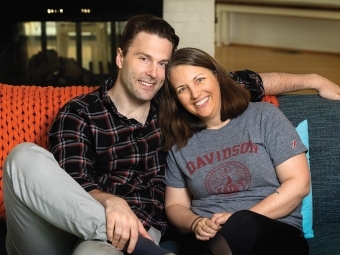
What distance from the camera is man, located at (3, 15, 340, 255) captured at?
1.60 meters

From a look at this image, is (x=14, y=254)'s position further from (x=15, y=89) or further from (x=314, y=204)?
(x=314, y=204)

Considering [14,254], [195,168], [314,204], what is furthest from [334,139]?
[14,254]

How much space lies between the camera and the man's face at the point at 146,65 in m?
1.85

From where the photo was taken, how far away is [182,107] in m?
1.91

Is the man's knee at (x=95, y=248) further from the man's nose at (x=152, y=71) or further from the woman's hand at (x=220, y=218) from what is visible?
the man's nose at (x=152, y=71)

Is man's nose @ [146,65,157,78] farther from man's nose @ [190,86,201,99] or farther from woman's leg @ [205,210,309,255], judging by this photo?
woman's leg @ [205,210,309,255]

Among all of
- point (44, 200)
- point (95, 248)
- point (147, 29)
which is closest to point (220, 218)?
point (95, 248)

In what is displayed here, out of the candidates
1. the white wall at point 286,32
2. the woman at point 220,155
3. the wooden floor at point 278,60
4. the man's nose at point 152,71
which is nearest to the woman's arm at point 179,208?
the woman at point 220,155

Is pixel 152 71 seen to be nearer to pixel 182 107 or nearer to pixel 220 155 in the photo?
pixel 182 107

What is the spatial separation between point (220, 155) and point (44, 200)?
531mm

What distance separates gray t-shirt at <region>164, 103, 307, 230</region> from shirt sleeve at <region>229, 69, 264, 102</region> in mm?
161

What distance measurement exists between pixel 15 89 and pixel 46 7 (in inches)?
66.3

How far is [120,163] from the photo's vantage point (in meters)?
1.88

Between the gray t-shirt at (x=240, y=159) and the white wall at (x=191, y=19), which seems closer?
the gray t-shirt at (x=240, y=159)
